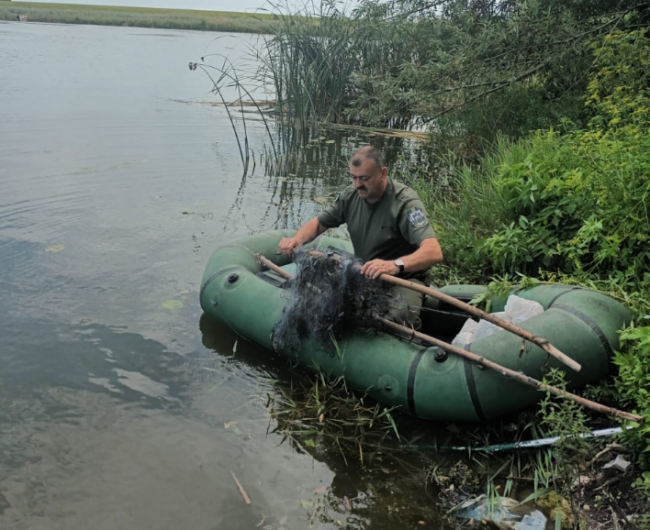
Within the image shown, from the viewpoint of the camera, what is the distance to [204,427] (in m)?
3.66

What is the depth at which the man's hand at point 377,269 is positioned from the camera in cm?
358

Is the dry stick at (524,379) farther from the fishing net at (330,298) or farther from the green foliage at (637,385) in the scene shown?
the fishing net at (330,298)

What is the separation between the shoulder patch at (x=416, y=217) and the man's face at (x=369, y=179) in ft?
0.81

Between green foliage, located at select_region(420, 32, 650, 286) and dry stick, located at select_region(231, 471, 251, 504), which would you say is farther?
green foliage, located at select_region(420, 32, 650, 286)

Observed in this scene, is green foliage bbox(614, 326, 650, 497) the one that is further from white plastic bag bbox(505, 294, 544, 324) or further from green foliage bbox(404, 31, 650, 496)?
white plastic bag bbox(505, 294, 544, 324)

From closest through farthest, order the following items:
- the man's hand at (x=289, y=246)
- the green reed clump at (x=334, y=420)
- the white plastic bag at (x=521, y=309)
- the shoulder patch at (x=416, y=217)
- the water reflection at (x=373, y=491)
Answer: the water reflection at (x=373, y=491), the green reed clump at (x=334, y=420), the white plastic bag at (x=521, y=309), the shoulder patch at (x=416, y=217), the man's hand at (x=289, y=246)

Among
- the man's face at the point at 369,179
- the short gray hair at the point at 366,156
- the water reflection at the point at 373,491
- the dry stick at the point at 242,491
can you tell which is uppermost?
the short gray hair at the point at 366,156

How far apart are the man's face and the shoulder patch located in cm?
25

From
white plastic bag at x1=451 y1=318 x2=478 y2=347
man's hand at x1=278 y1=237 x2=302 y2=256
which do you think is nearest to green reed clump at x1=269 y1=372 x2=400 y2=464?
white plastic bag at x1=451 y1=318 x2=478 y2=347

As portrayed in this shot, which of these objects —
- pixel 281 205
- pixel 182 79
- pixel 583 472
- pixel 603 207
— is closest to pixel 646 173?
pixel 603 207

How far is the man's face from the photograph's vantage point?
3.84 m

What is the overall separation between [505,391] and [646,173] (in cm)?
170

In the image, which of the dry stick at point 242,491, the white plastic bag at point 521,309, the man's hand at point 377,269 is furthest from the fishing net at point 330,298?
the dry stick at point 242,491

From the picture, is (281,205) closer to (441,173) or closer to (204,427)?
(441,173)
